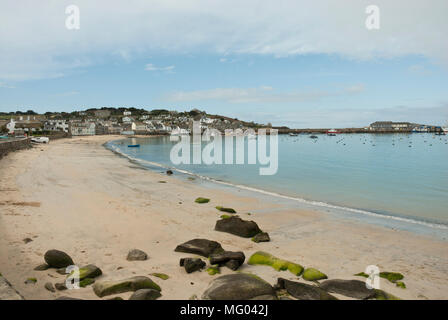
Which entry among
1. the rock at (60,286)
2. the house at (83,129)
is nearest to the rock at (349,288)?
the rock at (60,286)

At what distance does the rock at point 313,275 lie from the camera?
28.8 ft

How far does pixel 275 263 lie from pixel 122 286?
451 cm

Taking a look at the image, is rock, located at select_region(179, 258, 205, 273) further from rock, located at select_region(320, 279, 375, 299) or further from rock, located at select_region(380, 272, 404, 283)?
rock, located at select_region(380, 272, 404, 283)

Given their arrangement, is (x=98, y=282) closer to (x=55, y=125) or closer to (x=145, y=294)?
(x=145, y=294)

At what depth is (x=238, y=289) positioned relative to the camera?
7340mm

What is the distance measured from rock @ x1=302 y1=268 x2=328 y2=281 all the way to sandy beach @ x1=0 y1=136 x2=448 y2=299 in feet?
1.20

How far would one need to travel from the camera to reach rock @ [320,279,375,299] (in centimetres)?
774

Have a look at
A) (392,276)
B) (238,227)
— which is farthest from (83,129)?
(392,276)

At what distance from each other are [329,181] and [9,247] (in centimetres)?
2793

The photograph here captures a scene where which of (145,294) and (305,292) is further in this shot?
(305,292)
